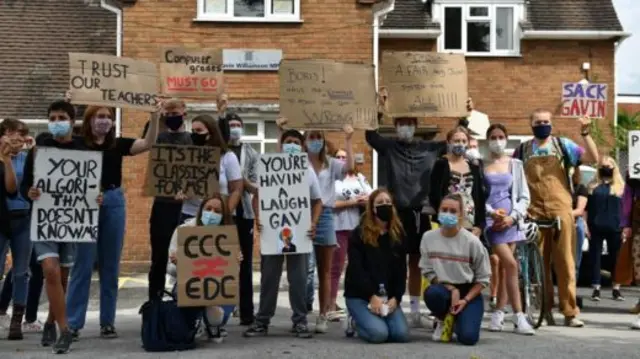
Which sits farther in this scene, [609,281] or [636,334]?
[609,281]

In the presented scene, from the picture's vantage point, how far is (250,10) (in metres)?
21.6

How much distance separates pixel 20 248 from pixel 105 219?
1.08 meters

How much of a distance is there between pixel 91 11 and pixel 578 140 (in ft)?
38.8

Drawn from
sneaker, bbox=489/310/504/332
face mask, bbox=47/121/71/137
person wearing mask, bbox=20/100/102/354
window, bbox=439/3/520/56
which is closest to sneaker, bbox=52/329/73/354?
person wearing mask, bbox=20/100/102/354

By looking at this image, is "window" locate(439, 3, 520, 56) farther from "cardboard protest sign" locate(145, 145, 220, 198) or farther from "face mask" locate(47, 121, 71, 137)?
"face mask" locate(47, 121, 71, 137)

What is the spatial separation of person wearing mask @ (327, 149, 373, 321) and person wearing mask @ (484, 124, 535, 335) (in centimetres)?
165

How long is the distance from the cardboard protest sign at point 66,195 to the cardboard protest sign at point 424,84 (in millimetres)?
3488

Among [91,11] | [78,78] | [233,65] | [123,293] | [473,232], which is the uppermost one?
[91,11]

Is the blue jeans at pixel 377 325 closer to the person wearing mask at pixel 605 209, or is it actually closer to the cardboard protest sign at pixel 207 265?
the cardboard protest sign at pixel 207 265

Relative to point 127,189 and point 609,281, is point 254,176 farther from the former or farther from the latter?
point 127,189

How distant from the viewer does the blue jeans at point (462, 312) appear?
9609 mm

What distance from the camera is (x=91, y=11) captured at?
25.8 meters

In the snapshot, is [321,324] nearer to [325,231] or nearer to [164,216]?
[325,231]

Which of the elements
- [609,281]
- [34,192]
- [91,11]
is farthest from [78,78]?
[91,11]
